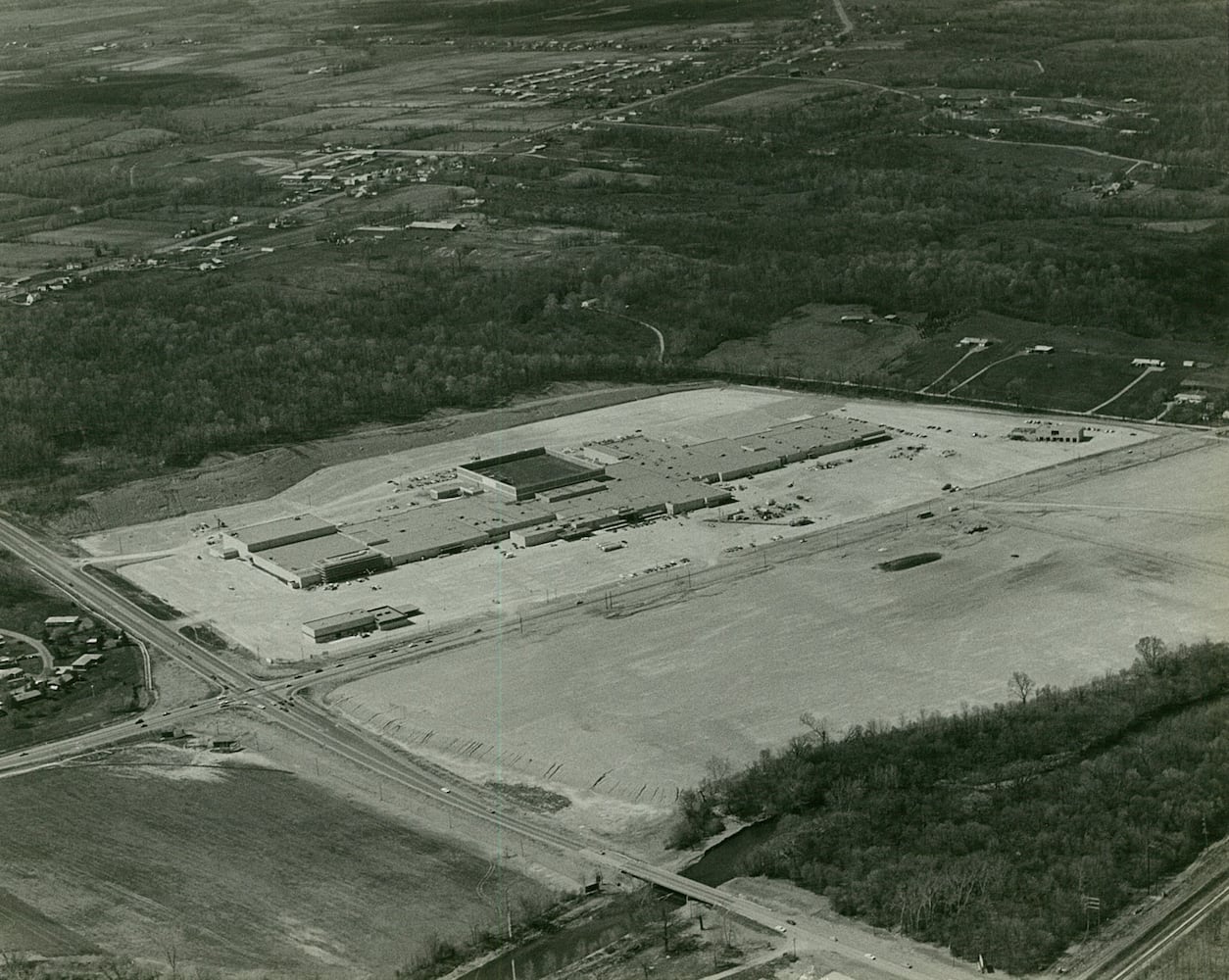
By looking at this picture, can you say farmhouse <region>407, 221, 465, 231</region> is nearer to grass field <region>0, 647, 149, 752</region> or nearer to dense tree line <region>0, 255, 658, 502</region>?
dense tree line <region>0, 255, 658, 502</region>

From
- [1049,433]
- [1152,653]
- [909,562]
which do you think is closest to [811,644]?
[909,562]

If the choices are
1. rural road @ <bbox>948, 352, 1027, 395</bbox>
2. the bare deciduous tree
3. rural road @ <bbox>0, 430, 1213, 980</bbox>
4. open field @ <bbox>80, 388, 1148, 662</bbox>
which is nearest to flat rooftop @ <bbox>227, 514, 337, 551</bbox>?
open field @ <bbox>80, 388, 1148, 662</bbox>

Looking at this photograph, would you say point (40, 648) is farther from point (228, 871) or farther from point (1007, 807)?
point (1007, 807)

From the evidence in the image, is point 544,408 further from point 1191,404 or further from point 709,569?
point 1191,404

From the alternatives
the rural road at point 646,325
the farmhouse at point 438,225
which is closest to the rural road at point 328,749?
the rural road at point 646,325

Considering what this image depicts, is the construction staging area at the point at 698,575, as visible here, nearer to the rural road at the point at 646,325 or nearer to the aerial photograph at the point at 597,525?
the aerial photograph at the point at 597,525
